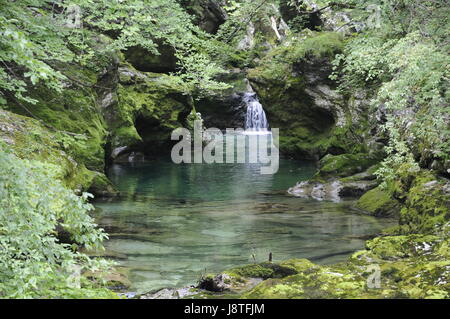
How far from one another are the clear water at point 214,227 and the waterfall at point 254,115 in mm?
15803

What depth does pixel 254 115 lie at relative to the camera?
3362cm

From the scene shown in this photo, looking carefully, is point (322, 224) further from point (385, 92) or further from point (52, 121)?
point (52, 121)

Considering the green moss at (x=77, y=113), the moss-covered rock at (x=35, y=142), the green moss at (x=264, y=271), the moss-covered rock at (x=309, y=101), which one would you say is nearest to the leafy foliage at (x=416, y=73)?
the green moss at (x=264, y=271)

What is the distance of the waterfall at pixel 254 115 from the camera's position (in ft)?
109

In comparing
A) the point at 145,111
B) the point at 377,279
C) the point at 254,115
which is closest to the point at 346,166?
the point at 145,111

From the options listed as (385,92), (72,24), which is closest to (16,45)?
(385,92)

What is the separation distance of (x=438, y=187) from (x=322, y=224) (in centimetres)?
325

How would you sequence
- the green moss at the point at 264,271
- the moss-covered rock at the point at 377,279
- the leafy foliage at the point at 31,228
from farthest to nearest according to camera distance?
the green moss at the point at 264,271 → the moss-covered rock at the point at 377,279 → the leafy foliage at the point at 31,228

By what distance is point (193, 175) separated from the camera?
2044cm

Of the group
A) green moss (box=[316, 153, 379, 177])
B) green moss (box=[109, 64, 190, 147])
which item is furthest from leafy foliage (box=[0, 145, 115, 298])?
green moss (box=[109, 64, 190, 147])

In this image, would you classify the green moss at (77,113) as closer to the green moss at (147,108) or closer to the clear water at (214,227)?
the clear water at (214,227)

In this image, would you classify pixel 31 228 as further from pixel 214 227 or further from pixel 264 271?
pixel 214 227

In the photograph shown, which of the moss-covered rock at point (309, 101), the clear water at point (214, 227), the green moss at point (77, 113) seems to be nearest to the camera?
the clear water at point (214, 227)

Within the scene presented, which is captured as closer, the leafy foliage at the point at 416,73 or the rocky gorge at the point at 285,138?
the rocky gorge at the point at 285,138
